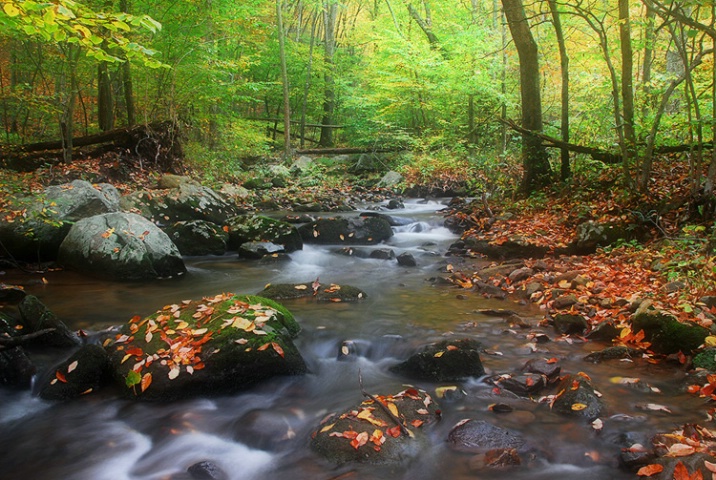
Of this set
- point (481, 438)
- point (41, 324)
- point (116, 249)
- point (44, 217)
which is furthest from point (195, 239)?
point (481, 438)

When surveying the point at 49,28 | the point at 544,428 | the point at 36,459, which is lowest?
the point at 36,459

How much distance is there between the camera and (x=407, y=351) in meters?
5.39

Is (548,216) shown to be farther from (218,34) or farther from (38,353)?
(218,34)

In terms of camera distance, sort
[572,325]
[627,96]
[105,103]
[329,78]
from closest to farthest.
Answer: [572,325] < [627,96] < [105,103] < [329,78]

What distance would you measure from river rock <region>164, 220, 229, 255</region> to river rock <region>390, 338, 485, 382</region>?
6.51 metres

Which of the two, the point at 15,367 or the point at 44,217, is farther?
the point at 44,217

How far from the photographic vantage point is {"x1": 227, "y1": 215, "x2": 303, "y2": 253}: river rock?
10.4 metres

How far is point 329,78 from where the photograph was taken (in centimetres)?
2591

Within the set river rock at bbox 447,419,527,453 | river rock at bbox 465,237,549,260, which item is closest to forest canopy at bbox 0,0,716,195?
river rock at bbox 465,237,549,260

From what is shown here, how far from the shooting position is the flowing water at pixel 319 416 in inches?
136

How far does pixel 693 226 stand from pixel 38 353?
857 cm

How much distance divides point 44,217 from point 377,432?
6.80 metres

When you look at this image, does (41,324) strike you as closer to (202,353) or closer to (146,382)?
(146,382)

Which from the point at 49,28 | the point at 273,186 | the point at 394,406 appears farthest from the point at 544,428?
the point at 273,186
